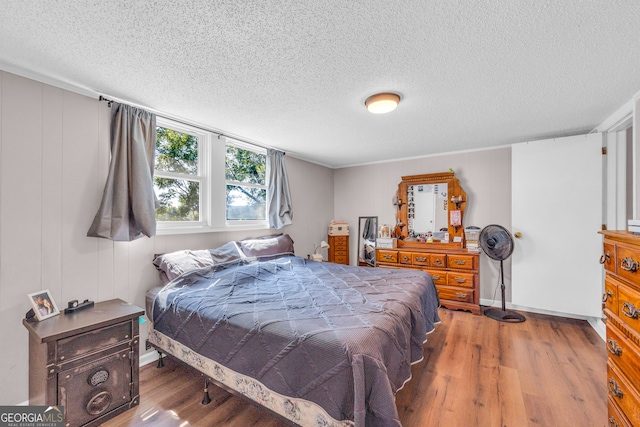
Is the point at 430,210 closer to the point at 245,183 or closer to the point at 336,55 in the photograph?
the point at 245,183

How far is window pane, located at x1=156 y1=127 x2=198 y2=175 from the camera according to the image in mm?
2699

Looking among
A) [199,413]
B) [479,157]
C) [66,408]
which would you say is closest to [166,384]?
[199,413]

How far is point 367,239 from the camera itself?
16.1 feet

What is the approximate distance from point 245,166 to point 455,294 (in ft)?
11.2

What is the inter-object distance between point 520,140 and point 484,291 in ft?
7.21

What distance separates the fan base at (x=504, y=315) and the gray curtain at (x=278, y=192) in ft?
9.96

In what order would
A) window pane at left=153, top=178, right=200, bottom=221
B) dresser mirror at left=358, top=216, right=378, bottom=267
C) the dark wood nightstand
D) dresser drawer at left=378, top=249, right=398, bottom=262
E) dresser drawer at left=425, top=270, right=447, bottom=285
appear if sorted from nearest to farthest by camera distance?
the dark wood nightstand, window pane at left=153, top=178, right=200, bottom=221, dresser drawer at left=425, top=270, right=447, bottom=285, dresser drawer at left=378, top=249, right=398, bottom=262, dresser mirror at left=358, top=216, right=378, bottom=267

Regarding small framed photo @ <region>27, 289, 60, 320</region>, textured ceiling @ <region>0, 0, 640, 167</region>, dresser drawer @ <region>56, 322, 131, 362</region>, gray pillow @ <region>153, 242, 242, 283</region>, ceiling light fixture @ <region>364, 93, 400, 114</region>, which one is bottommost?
dresser drawer @ <region>56, 322, 131, 362</region>

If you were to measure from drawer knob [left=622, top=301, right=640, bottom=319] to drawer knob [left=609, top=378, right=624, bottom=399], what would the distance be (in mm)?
398

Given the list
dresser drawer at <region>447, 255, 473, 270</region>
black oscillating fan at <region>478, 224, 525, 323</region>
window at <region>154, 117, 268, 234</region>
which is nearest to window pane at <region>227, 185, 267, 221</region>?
window at <region>154, 117, 268, 234</region>

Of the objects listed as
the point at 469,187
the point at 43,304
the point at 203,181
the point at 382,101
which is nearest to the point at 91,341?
the point at 43,304

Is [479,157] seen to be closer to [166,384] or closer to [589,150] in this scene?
[589,150]

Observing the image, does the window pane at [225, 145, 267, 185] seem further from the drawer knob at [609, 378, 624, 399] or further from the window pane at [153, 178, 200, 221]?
the drawer knob at [609, 378, 624, 399]

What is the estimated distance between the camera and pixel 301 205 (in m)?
4.46
